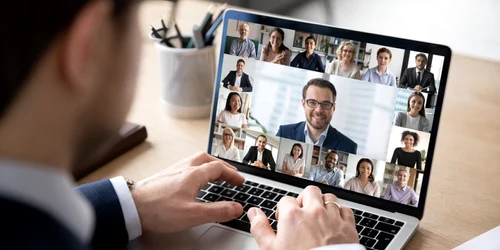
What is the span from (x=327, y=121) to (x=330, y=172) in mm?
79

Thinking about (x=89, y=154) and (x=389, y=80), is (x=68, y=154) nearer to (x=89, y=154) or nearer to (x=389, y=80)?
(x=89, y=154)

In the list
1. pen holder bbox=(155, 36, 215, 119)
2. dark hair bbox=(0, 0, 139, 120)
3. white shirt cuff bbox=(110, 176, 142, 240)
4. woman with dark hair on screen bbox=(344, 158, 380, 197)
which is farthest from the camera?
pen holder bbox=(155, 36, 215, 119)

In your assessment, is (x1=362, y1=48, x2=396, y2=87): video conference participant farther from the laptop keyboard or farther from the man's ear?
the man's ear

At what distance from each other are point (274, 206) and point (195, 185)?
12cm

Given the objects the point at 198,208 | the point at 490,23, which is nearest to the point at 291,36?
the point at 198,208

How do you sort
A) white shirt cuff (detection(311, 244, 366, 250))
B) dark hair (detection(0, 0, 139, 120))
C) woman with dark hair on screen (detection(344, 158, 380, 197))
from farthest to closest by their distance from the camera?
woman with dark hair on screen (detection(344, 158, 380, 197))
white shirt cuff (detection(311, 244, 366, 250))
dark hair (detection(0, 0, 139, 120))

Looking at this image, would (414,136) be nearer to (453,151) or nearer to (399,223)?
(399,223)

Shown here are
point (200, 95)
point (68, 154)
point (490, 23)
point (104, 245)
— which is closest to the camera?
point (68, 154)

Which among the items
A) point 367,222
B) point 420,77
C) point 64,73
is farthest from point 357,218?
point 64,73

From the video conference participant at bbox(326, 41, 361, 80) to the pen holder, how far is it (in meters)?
0.36

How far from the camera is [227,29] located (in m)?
1.14

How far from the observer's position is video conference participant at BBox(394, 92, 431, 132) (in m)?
1.03

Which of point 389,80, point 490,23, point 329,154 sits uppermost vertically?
point 490,23

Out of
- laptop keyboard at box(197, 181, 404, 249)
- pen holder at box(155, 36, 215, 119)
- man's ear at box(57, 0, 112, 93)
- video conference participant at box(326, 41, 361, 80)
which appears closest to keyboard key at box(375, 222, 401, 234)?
laptop keyboard at box(197, 181, 404, 249)
